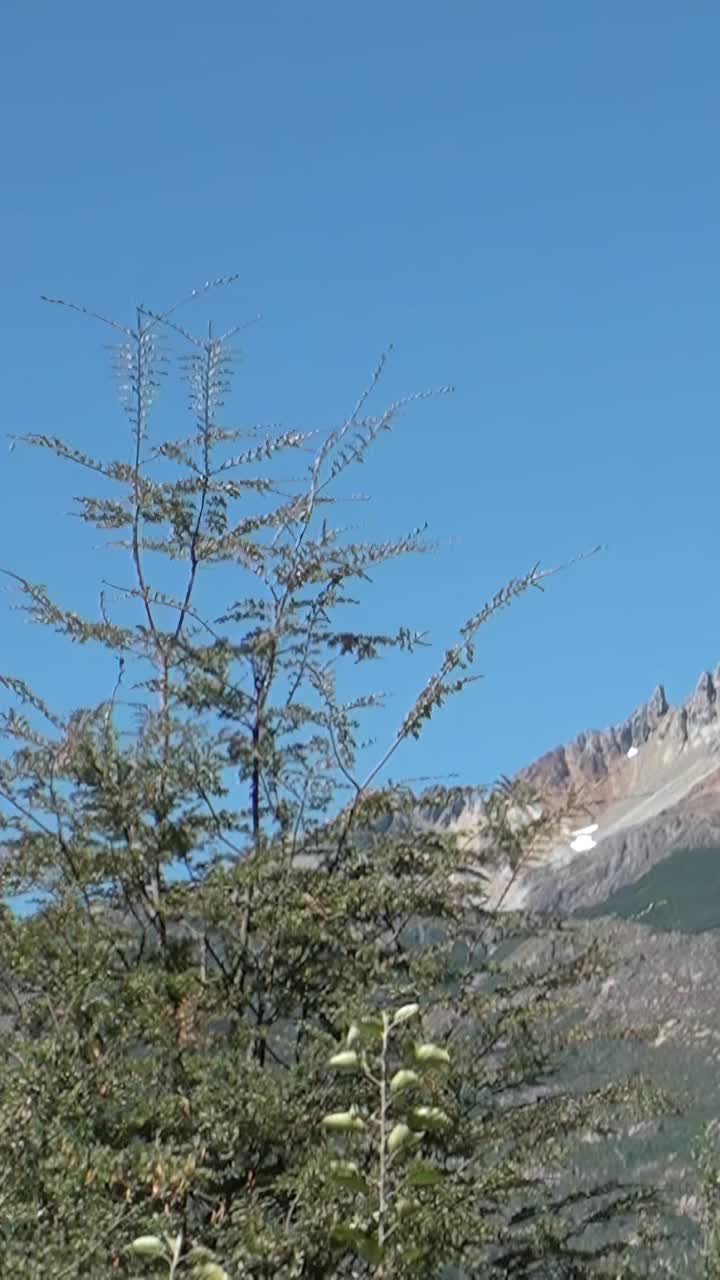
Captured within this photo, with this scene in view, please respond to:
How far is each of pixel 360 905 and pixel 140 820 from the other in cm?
142

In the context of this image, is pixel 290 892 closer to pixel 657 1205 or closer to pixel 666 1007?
pixel 657 1205

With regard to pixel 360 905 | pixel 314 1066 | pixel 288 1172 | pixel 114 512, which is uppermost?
pixel 114 512

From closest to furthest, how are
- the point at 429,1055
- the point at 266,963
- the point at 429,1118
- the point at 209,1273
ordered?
the point at 209,1273 → the point at 429,1055 → the point at 429,1118 → the point at 266,963

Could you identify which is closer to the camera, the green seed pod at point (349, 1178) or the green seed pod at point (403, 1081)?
the green seed pod at point (349, 1178)

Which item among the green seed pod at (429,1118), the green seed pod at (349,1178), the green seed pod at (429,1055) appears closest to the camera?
the green seed pod at (349,1178)

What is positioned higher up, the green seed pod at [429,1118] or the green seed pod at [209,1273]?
the green seed pod at [429,1118]

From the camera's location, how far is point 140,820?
9141 millimetres

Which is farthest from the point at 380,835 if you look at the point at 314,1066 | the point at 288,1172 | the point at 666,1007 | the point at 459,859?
the point at 666,1007

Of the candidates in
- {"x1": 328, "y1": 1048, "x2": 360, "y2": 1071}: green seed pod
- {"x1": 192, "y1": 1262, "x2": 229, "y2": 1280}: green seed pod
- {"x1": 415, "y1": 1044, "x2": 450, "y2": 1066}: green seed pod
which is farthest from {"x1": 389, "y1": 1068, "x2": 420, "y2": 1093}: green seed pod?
{"x1": 192, "y1": 1262, "x2": 229, "y2": 1280}: green seed pod

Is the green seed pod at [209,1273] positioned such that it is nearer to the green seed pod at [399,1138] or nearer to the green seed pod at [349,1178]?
the green seed pod at [349,1178]

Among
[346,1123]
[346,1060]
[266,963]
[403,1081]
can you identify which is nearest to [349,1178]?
[346,1123]

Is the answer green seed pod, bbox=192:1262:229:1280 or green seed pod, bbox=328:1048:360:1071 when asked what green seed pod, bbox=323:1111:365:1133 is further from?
green seed pod, bbox=192:1262:229:1280

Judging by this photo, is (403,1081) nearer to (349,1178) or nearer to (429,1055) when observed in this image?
(429,1055)

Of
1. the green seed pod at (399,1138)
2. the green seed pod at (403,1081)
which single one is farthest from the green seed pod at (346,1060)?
the green seed pod at (399,1138)
